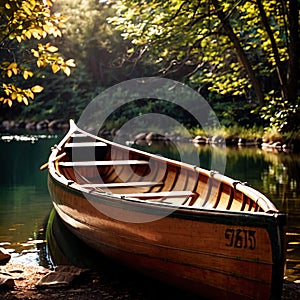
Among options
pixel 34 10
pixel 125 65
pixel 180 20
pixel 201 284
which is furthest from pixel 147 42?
pixel 125 65

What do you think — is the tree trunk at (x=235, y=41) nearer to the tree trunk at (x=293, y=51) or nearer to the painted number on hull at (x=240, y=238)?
the tree trunk at (x=293, y=51)

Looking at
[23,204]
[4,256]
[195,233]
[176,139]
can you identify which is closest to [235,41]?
[176,139]

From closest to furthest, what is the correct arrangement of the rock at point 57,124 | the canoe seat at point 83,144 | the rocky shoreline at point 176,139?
the canoe seat at point 83,144 < the rocky shoreline at point 176,139 < the rock at point 57,124

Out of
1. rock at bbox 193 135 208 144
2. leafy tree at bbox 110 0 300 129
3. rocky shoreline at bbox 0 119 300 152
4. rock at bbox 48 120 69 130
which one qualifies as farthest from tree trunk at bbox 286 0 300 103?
rock at bbox 48 120 69 130

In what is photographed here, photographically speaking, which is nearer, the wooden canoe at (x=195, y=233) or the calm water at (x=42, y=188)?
the wooden canoe at (x=195, y=233)

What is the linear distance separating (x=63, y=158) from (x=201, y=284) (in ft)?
19.9

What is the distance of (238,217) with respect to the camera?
4.41 meters

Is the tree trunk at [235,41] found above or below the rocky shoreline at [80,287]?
above

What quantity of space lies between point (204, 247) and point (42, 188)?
742cm

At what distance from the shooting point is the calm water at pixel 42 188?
6.94 metres

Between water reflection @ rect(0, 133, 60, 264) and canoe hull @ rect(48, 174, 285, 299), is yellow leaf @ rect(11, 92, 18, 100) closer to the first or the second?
canoe hull @ rect(48, 174, 285, 299)

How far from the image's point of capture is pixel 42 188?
1167 cm

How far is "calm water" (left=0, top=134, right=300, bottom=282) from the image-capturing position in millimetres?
6941

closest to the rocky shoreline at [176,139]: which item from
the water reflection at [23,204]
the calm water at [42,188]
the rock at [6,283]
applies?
the calm water at [42,188]
